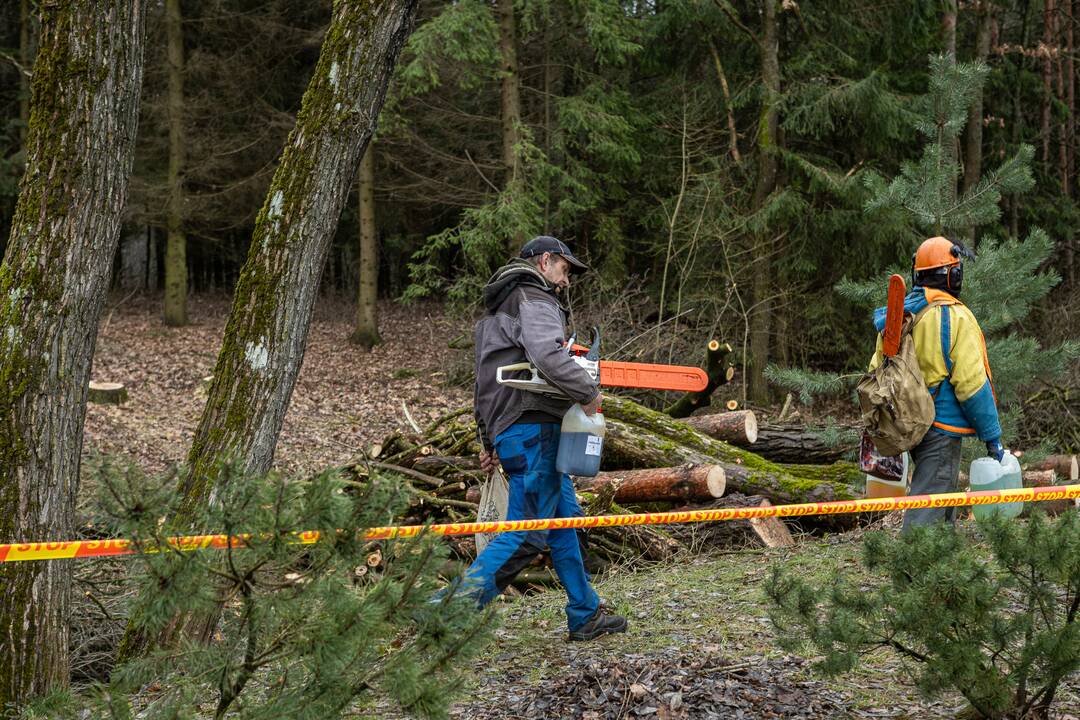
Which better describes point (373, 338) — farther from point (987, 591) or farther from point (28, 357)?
point (987, 591)

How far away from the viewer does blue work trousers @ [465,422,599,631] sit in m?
4.84

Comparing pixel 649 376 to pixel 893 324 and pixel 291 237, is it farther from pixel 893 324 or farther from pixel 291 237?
pixel 291 237

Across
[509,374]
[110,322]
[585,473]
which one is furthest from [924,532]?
[110,322]

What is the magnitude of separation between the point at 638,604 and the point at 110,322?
59.5ft

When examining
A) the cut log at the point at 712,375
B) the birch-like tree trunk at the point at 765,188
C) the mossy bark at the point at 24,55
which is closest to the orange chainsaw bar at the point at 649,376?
the cut log at the point at 712,375

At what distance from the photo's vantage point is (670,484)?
7.76 meters

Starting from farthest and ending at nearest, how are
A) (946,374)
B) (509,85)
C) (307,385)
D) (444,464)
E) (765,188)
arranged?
1. (509,85)
2. (765,188)
3. (307,385)
4. (444,464)
5. (946,374)

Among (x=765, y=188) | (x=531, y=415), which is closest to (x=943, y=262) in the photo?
(x=531, y=415)

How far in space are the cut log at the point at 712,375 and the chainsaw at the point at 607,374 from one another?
3.35 m

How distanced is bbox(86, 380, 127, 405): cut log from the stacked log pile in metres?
6.32

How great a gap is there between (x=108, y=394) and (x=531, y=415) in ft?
34.7

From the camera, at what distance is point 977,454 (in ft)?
26.1

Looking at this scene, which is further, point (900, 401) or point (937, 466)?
point (937, 466)

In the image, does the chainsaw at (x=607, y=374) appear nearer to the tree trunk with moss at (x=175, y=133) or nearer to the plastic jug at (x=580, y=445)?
the plastic jug at (x=580, y=445)
